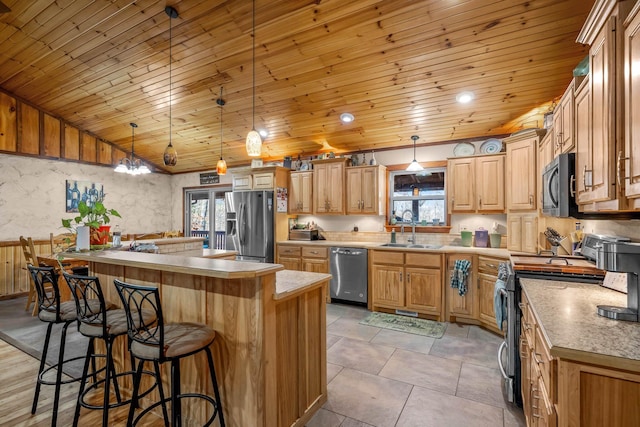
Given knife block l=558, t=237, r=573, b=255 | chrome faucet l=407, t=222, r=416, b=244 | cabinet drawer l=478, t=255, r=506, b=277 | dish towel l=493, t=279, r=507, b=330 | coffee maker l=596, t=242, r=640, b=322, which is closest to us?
coffee maker l=596, t=242, r=640, b=322

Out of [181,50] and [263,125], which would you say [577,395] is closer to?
[181,50]

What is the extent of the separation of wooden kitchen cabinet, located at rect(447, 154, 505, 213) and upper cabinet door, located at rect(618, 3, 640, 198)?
2.66 m

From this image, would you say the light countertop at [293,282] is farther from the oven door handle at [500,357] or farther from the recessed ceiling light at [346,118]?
the recessed ceiling light at [346,118]

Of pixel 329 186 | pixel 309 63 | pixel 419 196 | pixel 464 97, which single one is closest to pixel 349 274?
pixel 329 186

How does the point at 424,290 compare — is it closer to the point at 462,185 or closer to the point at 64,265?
the point at 462,185

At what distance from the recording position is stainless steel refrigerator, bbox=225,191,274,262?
5234 mm

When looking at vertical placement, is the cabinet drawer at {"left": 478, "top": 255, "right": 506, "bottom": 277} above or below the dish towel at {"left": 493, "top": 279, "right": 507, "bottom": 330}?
above

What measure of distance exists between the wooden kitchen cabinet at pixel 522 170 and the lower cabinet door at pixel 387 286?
1.60m

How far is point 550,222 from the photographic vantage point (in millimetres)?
3318

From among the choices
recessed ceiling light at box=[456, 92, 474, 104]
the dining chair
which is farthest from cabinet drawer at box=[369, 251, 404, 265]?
the dining chair

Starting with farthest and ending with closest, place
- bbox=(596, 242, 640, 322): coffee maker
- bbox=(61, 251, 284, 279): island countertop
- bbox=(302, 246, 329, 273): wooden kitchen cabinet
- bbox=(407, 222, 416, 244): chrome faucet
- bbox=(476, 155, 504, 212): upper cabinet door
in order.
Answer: bbox=(302, 246, 329, 273): wooden kitchen cabinet
bbox=(407, 222, 416, 244): chrome faucet
bbox=(476, 155, 504, 212): upper cabinet door
bbox=(61, 251, 284, 279): island countertop
bbox=(596, 242, 640, 322): coffee maker

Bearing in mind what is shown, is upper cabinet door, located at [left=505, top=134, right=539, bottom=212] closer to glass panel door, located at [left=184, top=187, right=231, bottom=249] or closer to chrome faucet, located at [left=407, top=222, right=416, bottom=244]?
chrome faucet, located at [left=407, top=222, right=416, bottom=244]

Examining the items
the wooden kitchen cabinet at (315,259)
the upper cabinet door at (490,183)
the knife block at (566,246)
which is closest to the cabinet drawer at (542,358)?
the knife block at (566,246)

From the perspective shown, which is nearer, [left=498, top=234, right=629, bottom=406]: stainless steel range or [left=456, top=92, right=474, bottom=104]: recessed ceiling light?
[left=498, top=234, right=629, bottom=406]: stainless steel range
